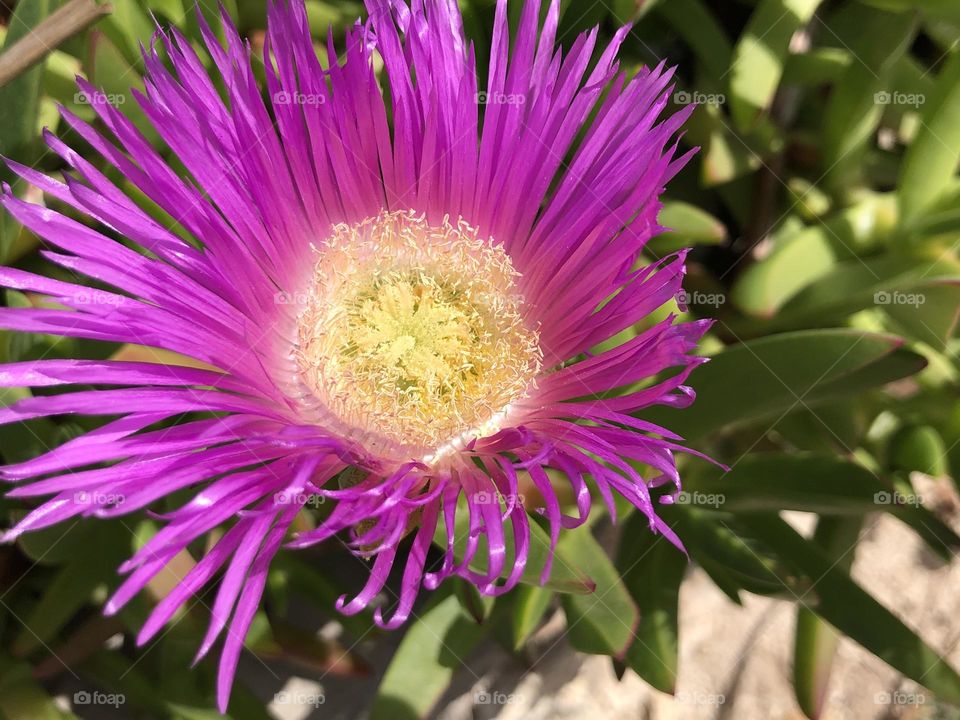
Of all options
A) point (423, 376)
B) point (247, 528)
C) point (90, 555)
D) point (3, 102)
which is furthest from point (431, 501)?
point (3, 102)

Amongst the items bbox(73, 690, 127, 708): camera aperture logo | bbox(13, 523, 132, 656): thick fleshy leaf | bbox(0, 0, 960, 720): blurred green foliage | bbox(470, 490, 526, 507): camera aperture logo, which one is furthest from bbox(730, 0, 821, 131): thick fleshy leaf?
bbox(73, 690, 127, 708): camera aperture logo

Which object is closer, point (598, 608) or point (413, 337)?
point (598, 608)

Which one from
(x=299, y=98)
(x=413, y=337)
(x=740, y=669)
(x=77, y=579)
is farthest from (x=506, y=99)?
(x=740, y=669)

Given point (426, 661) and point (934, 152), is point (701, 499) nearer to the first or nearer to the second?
point (426, 661)

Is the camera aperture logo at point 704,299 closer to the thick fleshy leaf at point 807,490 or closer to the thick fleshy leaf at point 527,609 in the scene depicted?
the thick fleshy leaf at point 807,490

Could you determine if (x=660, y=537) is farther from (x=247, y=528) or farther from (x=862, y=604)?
(x=247, y=528)

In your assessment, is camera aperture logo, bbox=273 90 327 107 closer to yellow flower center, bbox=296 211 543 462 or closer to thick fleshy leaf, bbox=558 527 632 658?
yellow flower center, bbox=296 211 543 462

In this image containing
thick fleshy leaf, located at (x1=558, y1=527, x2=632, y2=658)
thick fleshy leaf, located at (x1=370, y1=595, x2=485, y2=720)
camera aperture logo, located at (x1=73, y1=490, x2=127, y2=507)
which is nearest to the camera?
camera aperture logo, located at (x1=73, y1=490, x2=127, y2=507)
